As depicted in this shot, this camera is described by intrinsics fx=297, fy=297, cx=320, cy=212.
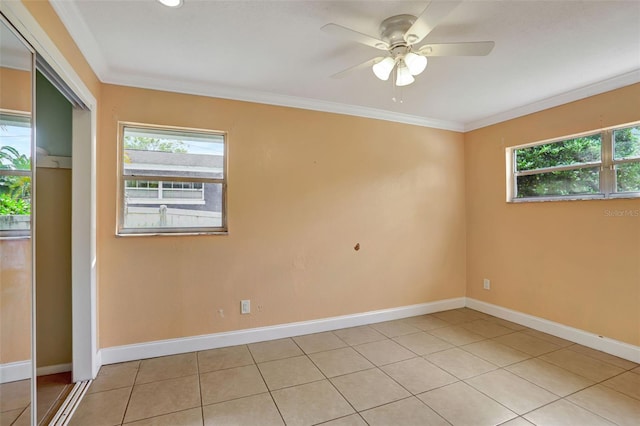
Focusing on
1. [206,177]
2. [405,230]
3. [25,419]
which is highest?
[206,177]

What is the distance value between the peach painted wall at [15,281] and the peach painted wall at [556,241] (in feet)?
14.1

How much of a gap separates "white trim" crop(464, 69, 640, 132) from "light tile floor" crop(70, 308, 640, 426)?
245cm

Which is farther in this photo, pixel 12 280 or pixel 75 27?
pixel 75 27

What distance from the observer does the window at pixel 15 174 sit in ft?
4.68

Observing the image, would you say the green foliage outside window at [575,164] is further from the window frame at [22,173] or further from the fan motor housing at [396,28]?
the window frame at [22,173]

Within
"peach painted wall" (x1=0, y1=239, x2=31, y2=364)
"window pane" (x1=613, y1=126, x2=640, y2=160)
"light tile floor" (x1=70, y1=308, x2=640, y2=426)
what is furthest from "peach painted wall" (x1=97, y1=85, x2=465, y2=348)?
"window pane" (x1=613, y1=126, x2=640, y2=160)

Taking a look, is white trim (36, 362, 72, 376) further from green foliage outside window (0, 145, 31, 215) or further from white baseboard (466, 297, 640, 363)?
white baseboard (466, 297, 640, 363)

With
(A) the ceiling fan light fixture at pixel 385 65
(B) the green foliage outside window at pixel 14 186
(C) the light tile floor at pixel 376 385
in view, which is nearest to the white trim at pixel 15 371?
(C) the light tile floor at pixel 376 385

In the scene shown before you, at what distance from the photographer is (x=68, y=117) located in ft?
7.77

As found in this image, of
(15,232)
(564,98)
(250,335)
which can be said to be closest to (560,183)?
(564,98)

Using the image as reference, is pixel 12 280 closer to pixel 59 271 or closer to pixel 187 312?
pixel 59 271

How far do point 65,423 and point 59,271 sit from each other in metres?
1.14

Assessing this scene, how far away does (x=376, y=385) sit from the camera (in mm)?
2250

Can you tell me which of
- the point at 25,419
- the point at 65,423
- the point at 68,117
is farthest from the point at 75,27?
the point at 65,423
